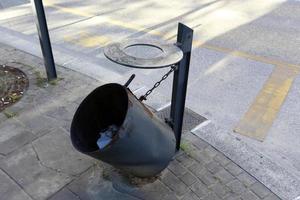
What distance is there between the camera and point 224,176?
130 inches

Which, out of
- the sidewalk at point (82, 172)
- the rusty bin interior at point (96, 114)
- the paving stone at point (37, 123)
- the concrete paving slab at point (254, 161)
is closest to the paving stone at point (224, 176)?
the sidewalk at point (82, 172)

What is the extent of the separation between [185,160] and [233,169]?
500 mm

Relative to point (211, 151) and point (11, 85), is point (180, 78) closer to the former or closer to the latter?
point (211, 151)

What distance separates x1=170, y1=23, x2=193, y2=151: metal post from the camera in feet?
9.30

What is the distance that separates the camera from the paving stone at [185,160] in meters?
3.42

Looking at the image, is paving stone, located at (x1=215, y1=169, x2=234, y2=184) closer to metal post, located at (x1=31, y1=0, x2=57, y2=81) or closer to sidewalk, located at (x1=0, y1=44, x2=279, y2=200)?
sidewalk, located at (x1=0, y1=44, x2=279, y2=200)

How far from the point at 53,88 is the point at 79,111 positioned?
2.09m

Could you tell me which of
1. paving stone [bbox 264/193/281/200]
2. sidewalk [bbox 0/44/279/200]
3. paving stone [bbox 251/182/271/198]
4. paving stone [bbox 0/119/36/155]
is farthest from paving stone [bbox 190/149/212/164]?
paving stone [bbox 0/119/36/155]

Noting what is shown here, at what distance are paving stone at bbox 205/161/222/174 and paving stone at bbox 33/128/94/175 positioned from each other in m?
1.22

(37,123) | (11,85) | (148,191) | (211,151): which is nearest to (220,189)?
(211,151)

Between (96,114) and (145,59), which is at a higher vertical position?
(145,59)

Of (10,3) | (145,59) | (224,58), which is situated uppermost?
(145,59)

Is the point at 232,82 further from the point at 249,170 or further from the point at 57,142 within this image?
the point at 57,142

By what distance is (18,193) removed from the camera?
3109 mm
